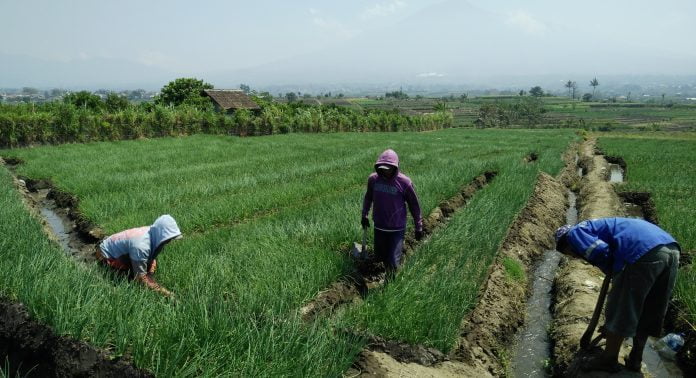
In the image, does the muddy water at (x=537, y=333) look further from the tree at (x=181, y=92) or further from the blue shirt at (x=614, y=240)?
the tree at (x=181, y=92)

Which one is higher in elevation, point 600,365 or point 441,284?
point 441,284

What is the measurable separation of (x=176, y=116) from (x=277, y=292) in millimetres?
20952

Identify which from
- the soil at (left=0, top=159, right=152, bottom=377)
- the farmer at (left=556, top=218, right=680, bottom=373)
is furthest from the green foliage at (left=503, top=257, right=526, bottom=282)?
the soil at (left=0, top=159, right=152, bottom=377)

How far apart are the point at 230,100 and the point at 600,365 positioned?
34.9 m

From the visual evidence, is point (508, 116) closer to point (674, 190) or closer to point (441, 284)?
point (674, 190)

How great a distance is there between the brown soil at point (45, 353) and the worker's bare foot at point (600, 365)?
11.3 ft

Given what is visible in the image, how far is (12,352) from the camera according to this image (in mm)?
3141

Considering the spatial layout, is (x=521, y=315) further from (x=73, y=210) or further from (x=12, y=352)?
(x=73, y=210)

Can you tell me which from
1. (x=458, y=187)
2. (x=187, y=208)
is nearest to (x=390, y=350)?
(x=187, y=208)

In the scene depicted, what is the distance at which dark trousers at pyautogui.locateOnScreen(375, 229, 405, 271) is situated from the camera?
495 cm

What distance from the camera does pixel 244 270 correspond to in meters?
4.68

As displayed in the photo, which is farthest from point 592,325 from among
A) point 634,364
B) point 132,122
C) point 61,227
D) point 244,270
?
point 132,122

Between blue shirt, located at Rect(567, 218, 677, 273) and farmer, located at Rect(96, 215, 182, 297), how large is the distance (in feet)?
11.6

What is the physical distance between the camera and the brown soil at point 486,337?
3397mm
